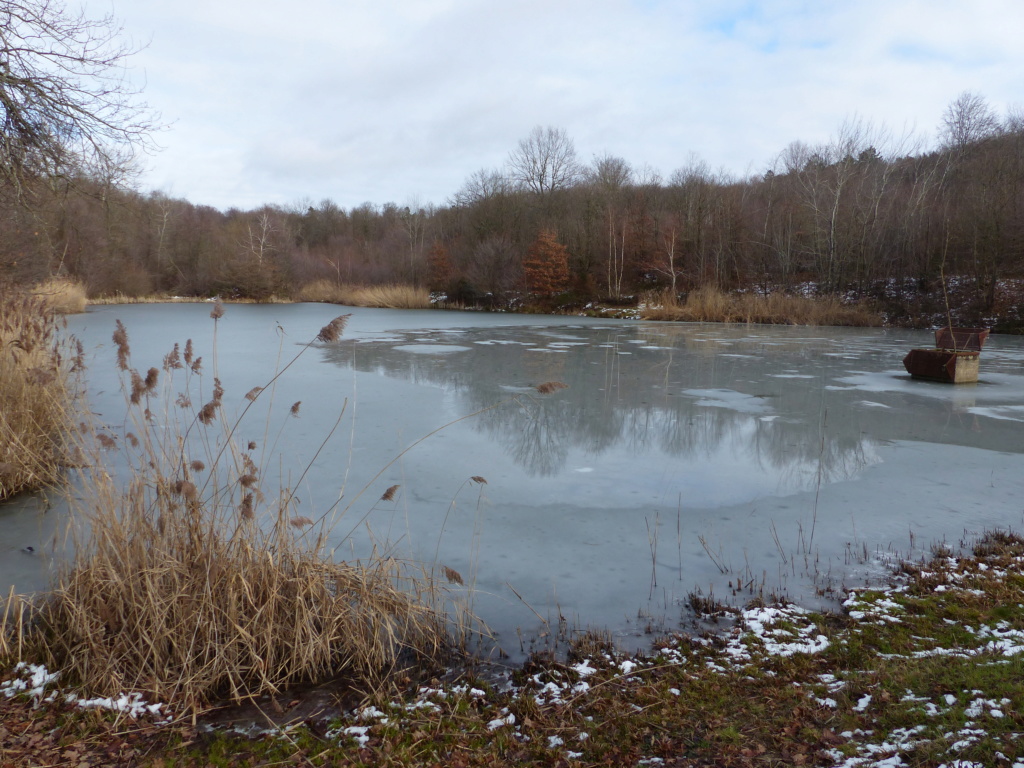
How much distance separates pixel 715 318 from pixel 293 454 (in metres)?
21.4

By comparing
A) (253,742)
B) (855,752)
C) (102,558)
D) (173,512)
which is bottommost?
(253,742)

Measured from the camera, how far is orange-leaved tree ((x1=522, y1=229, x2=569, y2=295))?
110 ft

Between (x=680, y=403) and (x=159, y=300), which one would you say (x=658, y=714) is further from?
(x=159, y=300)

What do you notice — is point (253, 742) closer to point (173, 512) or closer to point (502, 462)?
point (173, 512)

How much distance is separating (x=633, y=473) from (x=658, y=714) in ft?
10.7

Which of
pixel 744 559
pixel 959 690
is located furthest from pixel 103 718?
pixel 744 559

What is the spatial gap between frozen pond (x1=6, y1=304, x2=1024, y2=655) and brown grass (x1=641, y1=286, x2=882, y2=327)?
1172 cm

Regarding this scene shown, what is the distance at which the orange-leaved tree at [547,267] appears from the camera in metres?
33.6

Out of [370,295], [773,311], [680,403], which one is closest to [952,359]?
[680,403]

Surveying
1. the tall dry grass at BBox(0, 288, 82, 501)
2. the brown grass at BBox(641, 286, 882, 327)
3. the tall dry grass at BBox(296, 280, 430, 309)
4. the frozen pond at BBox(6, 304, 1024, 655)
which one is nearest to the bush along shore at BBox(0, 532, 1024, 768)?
the frozen pond at BBox(6, 304, 1024, 655)

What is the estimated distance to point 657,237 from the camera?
34469mm

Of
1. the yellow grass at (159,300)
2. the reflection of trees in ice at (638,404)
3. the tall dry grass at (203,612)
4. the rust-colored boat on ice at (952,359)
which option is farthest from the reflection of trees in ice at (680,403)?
the yellow grass at (159,300)

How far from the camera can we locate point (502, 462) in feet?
19.0

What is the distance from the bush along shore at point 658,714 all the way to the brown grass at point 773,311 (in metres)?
22.0
